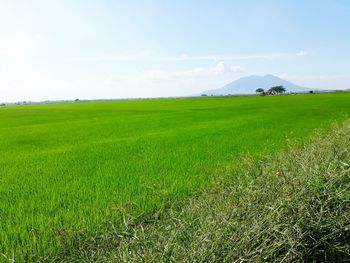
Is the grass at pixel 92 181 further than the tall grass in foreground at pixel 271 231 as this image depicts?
Yes

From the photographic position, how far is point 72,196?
603cm

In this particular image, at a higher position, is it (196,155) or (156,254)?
(156,254)

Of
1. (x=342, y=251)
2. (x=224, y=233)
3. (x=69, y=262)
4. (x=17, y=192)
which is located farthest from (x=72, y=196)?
(x=342, y=251)

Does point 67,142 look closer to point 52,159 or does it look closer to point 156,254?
point 52,159

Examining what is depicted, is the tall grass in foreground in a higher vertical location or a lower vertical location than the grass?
higher

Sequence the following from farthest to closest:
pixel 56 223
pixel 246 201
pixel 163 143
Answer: pixel 163 143 → pixel 56 223 → pixel 246 201

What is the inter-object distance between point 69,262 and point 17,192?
3.59m

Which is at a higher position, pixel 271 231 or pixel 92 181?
pixel 271 231

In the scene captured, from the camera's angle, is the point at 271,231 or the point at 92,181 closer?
the point at 271,231

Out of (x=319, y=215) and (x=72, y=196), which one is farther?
(x=72, y=196)

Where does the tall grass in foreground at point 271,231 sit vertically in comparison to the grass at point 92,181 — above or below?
above

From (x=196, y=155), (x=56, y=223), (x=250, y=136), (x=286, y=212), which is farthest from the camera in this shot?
(x=250, y=136)

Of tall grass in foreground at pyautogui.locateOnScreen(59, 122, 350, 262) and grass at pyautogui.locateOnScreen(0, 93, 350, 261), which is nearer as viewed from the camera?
tall grass in foreground at pyautogui.locateOnScreen(59, 122, 350, 262)

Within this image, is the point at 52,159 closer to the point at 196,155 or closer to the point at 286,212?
the point at 196,155
